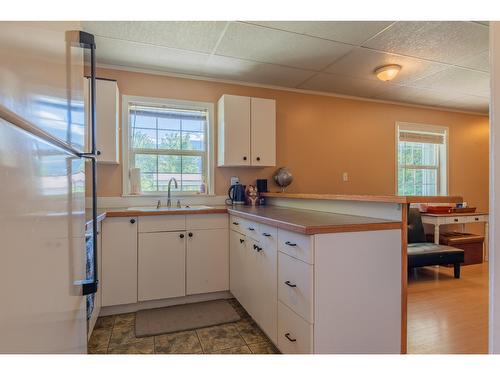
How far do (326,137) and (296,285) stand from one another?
2.89 meters

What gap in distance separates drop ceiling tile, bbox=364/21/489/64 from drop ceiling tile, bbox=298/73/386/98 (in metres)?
0.74

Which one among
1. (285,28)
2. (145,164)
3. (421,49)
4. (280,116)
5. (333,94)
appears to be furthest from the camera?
(333,94)

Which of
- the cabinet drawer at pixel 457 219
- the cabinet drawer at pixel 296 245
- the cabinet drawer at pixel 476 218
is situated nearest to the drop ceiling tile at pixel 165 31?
the cabinet drawer at pixel 296 245

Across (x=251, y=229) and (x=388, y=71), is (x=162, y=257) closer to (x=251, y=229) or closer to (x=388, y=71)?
(x=251, y=229)

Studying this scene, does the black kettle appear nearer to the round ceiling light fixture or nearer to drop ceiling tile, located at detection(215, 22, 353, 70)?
drop ceiling tile, located at detection(215, 22, 353, 70)

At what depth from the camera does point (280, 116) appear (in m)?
3.74

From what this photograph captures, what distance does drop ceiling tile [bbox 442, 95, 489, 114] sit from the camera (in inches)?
166

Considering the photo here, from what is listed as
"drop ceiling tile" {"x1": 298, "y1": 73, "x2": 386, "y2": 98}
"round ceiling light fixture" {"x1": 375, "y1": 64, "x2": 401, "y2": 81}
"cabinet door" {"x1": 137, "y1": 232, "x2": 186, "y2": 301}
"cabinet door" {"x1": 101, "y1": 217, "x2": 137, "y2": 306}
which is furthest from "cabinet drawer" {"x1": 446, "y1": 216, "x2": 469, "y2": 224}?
"cabinet door" {"x1": 101, "y1": 217, "x2": 137, "y2": 306}

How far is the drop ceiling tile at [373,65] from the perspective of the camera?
2.83 metres

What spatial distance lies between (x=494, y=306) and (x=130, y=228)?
245 centimetres

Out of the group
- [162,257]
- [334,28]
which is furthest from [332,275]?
[334,28]

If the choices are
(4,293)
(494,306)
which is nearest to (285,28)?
(494,306)

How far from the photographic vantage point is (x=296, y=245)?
156cm
